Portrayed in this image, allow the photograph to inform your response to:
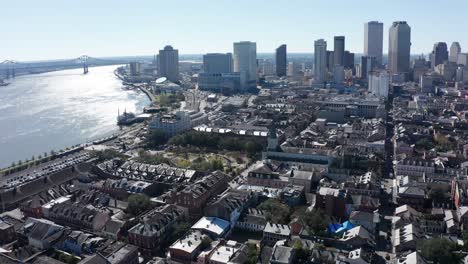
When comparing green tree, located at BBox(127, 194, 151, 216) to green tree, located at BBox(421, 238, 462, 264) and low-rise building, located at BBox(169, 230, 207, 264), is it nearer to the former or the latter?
low-rise building, located at BBox(169, 230, 207, 264)

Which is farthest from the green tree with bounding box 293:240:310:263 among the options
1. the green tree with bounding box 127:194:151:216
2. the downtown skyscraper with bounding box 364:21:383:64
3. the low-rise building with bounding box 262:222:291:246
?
the downtown skyscraper with bounding box 364:21:383:64

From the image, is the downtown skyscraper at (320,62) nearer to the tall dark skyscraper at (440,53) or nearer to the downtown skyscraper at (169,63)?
the downtown skyscraper at (169,63)

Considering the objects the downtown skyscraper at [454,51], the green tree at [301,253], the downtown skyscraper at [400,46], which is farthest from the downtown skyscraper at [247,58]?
the green tree at [301,253]

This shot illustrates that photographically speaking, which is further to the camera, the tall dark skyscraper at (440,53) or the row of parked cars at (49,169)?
the tall dark skyscraper at (440,53)

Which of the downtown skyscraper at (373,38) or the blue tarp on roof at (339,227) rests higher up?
the downtown skyscraper at (373,38)

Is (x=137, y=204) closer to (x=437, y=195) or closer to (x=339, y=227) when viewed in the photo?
(x=339, y=227)

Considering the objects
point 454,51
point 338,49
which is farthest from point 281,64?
point 454,51

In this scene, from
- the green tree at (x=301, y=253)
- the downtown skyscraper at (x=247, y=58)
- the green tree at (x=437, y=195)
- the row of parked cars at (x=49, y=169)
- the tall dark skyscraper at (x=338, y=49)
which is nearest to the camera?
the green tree at (x=301, y=253)
